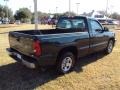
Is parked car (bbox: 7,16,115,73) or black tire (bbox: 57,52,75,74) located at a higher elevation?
parked car (bbox: 7,16,115,73)

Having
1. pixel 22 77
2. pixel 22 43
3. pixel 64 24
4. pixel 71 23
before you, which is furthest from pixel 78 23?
pixel 22 77

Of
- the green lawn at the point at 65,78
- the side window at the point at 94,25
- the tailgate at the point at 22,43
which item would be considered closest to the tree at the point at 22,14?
the side window at the point at 94,25

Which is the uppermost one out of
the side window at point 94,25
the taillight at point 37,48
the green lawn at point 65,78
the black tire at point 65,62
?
the side window at point 94,25

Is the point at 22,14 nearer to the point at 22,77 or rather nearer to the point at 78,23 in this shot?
the point at 78,23

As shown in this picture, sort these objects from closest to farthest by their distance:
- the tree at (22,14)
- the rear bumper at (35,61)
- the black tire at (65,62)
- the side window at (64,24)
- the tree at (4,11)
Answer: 1. the rear bumper at (35,61)
2. the black tire at (65,62)
3. the side window at (64,24)
4. the tree at (4,11)
5. the tree at (22,14)

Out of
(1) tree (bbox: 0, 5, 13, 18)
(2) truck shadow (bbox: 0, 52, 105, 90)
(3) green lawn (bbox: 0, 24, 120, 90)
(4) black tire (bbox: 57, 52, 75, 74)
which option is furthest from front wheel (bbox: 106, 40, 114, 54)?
(1) tree (bbox: 0, 5, 13, 18)

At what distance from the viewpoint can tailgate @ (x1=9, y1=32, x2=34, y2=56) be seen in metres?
5.59

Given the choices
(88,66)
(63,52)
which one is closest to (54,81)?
(63,52)

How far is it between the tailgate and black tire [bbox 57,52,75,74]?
1064mm

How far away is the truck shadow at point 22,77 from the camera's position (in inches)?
226

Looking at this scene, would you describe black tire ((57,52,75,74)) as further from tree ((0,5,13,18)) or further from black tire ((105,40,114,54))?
tree ((0,5,13,18))

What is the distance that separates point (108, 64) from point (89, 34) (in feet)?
4.59

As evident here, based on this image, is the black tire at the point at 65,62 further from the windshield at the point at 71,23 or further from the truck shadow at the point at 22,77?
the windshield at the point at 71,23

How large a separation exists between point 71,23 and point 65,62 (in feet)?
6.74
